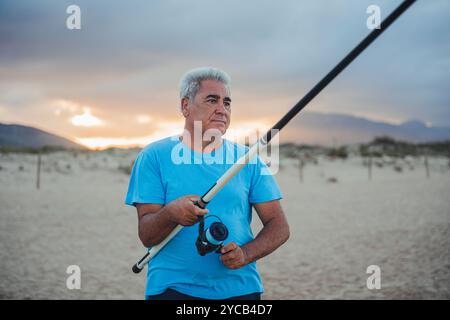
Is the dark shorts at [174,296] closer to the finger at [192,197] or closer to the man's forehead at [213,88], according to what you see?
the finger at [192,197]

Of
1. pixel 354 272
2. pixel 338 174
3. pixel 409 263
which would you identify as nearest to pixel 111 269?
pixel 354 272

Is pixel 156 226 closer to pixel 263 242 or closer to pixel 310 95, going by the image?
pixel 263 242

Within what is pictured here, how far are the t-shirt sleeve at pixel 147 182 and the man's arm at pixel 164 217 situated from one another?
0.13 ft

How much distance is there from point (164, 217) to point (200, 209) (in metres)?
0.21

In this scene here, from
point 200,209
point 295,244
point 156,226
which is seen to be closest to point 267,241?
point 200,209

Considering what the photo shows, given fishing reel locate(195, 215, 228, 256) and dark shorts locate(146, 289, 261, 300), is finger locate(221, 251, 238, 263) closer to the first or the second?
fishing reel locate(195, 215, 228, 256)

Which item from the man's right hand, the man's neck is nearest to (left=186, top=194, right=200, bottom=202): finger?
the man's right hand

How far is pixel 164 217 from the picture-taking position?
2098 mm

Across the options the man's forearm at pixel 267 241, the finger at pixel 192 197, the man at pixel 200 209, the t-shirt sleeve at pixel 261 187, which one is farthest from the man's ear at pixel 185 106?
the man's forearm at pixel 267 241

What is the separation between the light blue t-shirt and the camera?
85.4 inches

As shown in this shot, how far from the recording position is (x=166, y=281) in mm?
2170

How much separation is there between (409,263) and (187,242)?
6720 mm
